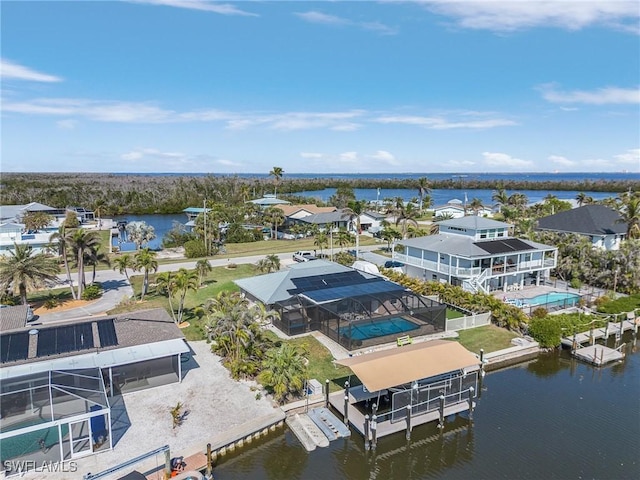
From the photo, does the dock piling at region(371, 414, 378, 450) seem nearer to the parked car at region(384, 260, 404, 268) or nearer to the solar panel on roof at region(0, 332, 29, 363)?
the solar panel on roof at region(0, 332, 29, 363)

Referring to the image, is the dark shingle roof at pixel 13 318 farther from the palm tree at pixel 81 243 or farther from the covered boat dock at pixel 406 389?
the covered boat dock at pixel 406 389

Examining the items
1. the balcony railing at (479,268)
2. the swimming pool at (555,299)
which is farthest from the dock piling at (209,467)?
the balcony railing at (479,268)

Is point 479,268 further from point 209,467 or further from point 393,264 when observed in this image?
point 209,467

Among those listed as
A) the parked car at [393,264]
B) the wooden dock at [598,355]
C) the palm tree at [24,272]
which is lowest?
the wooden dock at [598,355]

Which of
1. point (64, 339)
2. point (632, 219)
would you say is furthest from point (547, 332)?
point (64, 339)

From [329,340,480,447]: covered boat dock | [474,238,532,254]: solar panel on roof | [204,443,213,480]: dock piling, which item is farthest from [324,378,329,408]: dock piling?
[474,238,532,254]: solar panel on roof

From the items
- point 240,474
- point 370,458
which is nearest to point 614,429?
point 370,458
